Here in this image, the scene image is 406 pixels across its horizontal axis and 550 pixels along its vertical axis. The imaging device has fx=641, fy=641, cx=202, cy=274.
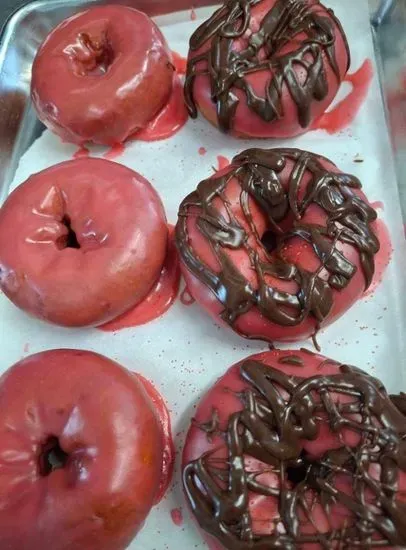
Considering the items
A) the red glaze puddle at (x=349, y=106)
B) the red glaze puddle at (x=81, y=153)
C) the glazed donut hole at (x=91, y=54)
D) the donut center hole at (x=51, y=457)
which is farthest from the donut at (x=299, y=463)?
the glazed donut hole at (x=91, y=54)

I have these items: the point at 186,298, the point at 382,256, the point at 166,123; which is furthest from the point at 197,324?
the point at 166,123

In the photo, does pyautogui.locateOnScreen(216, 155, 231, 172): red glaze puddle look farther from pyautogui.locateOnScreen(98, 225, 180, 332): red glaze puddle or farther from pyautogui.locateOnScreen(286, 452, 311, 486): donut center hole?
pyautogui.locateOnScreen(286, 452, 311, 486): donut center hole

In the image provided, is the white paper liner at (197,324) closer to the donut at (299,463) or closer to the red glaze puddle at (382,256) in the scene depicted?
the red glaze puddle at (382,256)

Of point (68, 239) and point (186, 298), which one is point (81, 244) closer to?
point (68, 239)

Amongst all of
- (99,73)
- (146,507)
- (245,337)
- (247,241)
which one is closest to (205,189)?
(247,241)

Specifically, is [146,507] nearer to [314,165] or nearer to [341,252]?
[341,252]

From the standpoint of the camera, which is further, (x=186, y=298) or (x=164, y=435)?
(x=186, y=298)
